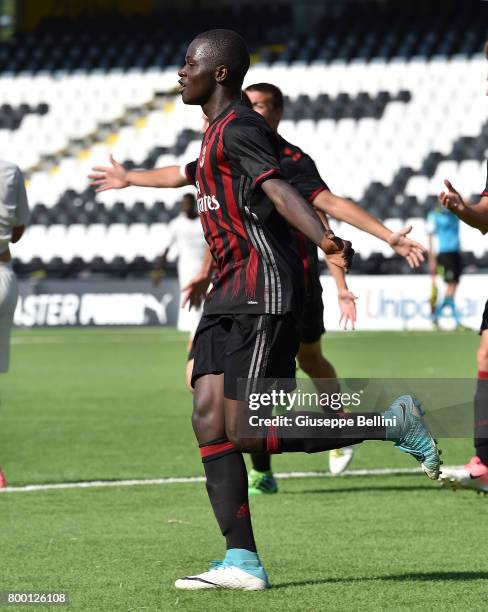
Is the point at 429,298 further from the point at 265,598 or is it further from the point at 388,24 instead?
the point at 265,598

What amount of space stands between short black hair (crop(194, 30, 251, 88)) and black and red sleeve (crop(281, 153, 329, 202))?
5.66ft

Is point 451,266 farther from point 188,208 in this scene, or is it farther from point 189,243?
point 189,243

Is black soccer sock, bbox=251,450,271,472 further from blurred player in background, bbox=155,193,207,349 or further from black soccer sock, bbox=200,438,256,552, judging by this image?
blurred player in background, bbox=155,193,207,349

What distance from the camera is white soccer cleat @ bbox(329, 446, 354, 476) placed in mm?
8578

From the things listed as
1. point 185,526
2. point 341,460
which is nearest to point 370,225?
point 185,526

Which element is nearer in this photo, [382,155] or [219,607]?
[219,607]

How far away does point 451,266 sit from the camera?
23.1 m

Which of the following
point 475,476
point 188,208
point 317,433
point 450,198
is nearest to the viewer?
point 317,433

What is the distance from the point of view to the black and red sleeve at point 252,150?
4.88 meters

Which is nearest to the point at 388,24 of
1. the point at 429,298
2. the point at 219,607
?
the point at 429,298

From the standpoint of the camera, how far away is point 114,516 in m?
7.07

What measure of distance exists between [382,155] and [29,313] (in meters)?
9.19

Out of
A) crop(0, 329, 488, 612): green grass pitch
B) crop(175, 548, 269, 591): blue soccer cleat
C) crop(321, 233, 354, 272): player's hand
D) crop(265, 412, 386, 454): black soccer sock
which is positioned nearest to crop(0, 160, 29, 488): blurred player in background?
crop(0, 329, 488, 612): green grass pitch

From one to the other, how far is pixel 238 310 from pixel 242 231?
0.97 feet
